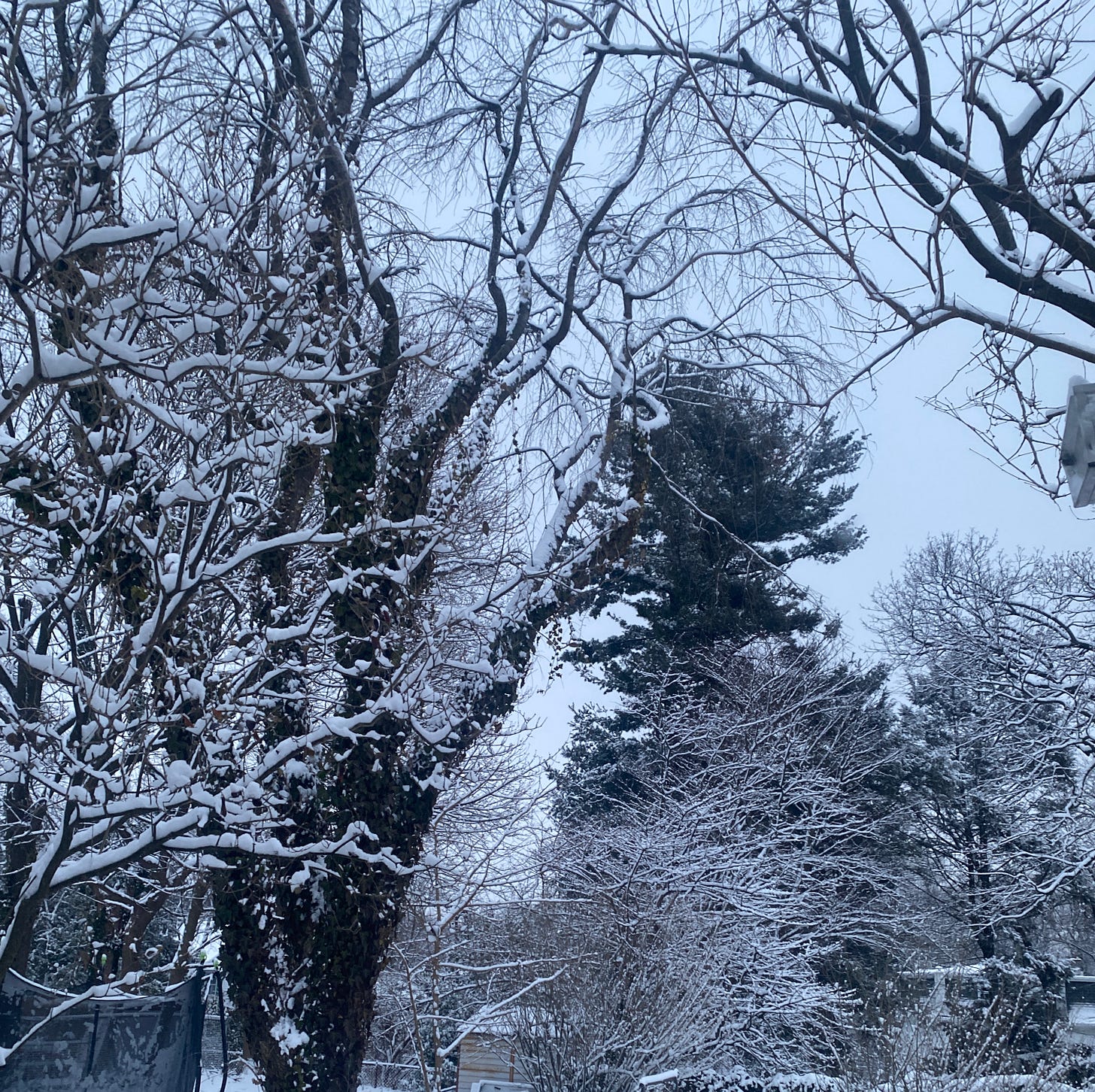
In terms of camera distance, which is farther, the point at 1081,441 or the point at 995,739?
the point at 995,739

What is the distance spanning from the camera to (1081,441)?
108 inches

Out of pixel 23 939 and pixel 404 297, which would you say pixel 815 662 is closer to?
pixel 404 297

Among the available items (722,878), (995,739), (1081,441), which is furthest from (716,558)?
(1081,441)

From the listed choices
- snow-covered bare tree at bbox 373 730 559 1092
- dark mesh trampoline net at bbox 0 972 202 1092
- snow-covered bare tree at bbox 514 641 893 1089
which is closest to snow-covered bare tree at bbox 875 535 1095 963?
snow-covered bare tree at bbox 514 641 893 1089

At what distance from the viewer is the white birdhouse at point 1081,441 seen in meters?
2.72

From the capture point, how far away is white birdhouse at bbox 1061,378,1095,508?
2.72 metres

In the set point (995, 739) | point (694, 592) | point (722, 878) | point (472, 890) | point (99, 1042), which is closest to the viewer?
point (99, 1042)

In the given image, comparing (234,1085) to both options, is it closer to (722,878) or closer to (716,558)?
(722,878)

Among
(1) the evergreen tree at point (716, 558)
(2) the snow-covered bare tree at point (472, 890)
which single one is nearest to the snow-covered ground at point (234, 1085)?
(2) the snow-covered bare tree at point (472, 890)

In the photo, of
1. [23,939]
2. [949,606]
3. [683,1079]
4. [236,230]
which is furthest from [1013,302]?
[949,606]

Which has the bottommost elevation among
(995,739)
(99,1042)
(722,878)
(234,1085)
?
(234,1085)

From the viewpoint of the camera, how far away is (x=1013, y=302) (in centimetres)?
365

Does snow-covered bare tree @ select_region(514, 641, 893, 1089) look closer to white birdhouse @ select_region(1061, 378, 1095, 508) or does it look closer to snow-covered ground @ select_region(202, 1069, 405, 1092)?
snow-covered ground @ select_region(202, 1069, 405, 1092)

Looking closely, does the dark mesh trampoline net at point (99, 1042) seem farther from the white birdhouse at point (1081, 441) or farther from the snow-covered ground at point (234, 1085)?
the snow-covered ground at point (234, 1085)
